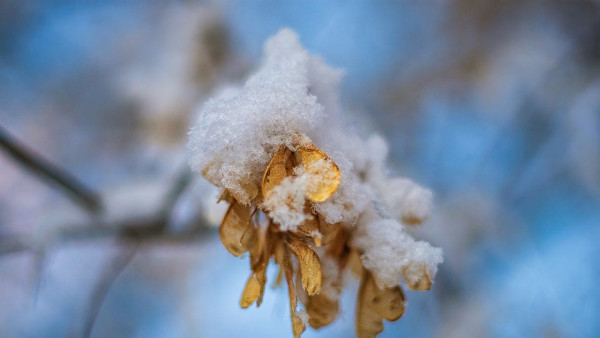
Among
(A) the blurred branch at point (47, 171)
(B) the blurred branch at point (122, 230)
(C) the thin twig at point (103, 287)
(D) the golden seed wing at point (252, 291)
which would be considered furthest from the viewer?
(B) the blurred branch at point (122, 230)

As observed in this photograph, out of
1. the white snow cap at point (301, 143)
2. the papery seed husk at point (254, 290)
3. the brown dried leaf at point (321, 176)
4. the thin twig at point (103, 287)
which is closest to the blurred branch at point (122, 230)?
the thin twig at point (103, 287)

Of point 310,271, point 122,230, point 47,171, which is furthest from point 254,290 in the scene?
point 122,230

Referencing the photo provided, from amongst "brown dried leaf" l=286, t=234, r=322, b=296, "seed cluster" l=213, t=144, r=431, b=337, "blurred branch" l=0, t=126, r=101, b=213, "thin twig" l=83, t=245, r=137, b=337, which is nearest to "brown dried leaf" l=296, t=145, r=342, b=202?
"seed cluster" l=213, t=144, r=431, b=337

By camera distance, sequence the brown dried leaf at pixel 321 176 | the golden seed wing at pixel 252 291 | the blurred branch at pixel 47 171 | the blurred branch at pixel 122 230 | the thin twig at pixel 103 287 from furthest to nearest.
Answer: the blurred branch at pixel 122 230 < the thin twig at pixel 103 287 < the blurred branch at pixel 47 171 < the golden seed wing at pixel 252 291 < the brown dried leaf at pixel 321 176

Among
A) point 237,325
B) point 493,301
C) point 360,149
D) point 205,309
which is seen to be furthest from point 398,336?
point 360,149

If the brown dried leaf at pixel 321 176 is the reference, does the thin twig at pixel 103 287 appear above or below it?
above

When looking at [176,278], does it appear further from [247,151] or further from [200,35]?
[247,151]

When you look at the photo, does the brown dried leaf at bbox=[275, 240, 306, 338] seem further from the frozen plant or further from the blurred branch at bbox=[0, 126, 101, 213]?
the blurred branch at bbox=[0, 126, 101, 213]

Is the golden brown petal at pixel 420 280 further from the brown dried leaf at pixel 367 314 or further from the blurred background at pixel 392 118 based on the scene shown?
the blurred background at pixel 392 118
